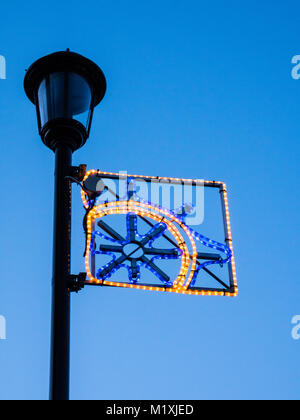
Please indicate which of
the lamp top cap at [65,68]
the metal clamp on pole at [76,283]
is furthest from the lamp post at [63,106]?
the metal clamp on pole at [76,283]

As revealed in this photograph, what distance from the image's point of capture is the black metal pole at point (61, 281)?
7801 millimetres

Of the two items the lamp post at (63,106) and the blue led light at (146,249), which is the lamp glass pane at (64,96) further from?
the blue led light at (146,249)

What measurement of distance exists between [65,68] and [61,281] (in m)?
2.66

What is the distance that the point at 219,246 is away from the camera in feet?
33.6

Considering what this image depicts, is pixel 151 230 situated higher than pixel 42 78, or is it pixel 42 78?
pixel 42 78

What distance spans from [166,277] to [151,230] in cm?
85

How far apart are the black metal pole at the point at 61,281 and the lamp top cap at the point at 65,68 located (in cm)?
89

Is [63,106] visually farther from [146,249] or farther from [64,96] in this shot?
[146,249]

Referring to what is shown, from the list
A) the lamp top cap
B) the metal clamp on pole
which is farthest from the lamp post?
the metal clamp on pole
